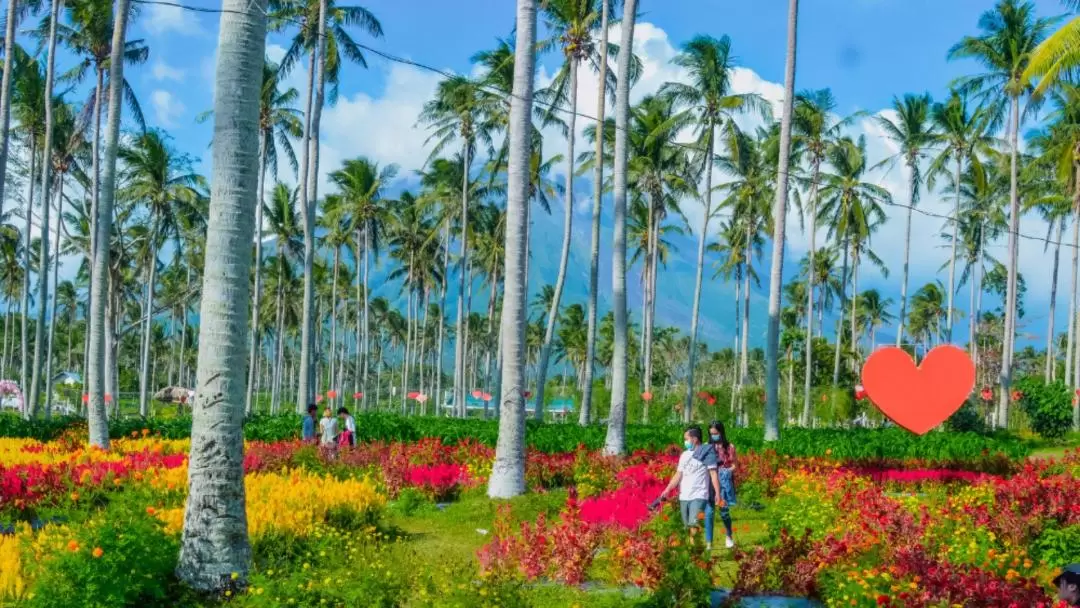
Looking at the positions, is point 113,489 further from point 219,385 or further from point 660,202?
point 660,202

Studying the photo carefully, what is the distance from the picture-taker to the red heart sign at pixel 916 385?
46.0ft

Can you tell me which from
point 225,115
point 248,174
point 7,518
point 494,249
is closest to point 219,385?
point 248,174

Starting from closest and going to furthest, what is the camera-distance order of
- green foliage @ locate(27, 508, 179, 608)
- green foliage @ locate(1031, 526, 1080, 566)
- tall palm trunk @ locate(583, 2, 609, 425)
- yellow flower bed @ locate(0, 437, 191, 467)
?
green foliage @ locate(27, 508, 179, 608) < green foliage @ locate(1031, 526, 1080, 566) < yellow flower bed @ locate(0, 437, 191, 467) < tall palm trunk @ locate(583, 2, 609, 425)

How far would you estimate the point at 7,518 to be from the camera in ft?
35.0

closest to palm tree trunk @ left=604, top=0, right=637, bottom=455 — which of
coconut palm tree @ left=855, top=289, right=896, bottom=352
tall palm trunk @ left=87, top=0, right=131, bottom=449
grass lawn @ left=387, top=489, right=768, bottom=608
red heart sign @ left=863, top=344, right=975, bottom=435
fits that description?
grass lawn @ left=387, top=489, right=768, bottom=608

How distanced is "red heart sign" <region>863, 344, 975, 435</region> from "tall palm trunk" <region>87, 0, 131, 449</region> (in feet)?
44.1

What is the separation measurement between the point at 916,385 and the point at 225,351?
1041cm

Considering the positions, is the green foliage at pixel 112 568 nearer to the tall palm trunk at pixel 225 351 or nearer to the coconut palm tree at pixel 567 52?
the tall palm trunk at pixel 225 351

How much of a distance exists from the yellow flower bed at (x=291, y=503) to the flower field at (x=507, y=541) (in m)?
0.03

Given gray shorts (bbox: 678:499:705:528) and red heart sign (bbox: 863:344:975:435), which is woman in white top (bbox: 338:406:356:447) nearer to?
gray shorts (bbox: 678:499:705:528)

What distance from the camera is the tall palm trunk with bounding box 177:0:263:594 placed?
24.8 feet

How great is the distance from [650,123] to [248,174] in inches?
1158

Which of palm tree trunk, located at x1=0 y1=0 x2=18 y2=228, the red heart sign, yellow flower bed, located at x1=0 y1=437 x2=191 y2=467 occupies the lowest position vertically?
yellow flower bed, located at x1=0 y1=437 x2=191 y2=467

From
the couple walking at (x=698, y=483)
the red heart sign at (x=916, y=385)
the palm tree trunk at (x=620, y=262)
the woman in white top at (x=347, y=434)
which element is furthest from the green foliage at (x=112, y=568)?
the palm tree trunk at (x=620, y=262)
